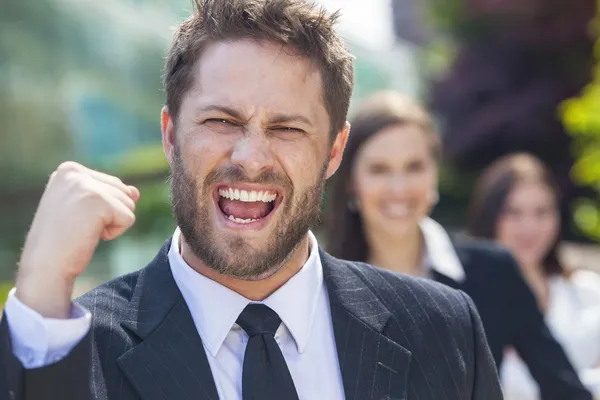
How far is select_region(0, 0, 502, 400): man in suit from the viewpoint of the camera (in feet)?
6.81

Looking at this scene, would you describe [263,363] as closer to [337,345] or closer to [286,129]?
[337,345]

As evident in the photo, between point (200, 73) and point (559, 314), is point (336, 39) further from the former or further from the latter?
point (559, 314)

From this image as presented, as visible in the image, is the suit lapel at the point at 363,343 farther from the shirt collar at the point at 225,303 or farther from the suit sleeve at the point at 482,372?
the suit sleeve at the point at 482,372

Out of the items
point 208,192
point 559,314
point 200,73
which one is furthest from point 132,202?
point 559,314

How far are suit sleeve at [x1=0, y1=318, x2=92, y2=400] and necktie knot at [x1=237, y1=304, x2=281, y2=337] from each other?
0.51m

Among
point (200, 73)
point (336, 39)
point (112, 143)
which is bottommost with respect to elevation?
point (112, 143)

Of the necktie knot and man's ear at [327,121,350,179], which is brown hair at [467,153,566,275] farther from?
the necktie knot

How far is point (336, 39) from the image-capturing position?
2.38m

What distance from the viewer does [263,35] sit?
2217 mm

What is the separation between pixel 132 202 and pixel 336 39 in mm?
816

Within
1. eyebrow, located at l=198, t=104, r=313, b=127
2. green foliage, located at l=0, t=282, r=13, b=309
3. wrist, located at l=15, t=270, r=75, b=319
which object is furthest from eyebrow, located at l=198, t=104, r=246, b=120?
green foliage, located at l=0, t=282, r=13, b=309

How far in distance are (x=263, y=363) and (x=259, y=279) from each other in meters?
0.24

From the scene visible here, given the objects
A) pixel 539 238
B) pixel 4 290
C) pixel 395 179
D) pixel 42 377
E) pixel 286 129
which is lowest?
pixel 4 290

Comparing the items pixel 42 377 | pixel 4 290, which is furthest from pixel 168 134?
pixel 4 290
